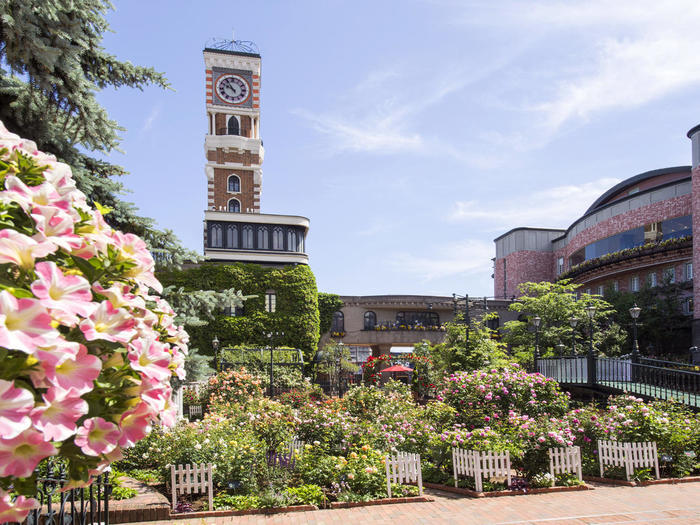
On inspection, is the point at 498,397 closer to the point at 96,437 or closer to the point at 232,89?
the point at 96,437

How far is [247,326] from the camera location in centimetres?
3297

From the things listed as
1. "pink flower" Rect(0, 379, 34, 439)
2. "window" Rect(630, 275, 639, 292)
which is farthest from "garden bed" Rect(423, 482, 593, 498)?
"window" Rect(630, 275, 639, 292)

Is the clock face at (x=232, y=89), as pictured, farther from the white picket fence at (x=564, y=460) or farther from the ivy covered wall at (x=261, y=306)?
the white picket fence at (x=564, y=460)

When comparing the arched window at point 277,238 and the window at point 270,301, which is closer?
the window at point 270,301

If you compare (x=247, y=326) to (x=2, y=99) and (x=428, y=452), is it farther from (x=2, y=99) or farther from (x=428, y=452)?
(x=2, y=99)

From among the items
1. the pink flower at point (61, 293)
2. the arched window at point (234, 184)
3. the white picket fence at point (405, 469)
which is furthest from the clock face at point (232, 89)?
the pink flower at point (61, 293)

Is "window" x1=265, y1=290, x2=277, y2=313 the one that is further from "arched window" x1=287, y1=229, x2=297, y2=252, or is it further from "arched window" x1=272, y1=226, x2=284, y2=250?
"arched window" x1=287, y1=229, x2=297, y2=252

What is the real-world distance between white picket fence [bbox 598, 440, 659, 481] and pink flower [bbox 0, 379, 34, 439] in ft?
41.3

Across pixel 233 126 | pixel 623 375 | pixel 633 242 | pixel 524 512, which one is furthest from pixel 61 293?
pixel 233 126

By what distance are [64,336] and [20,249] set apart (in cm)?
27

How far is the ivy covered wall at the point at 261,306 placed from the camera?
3247 centimetres

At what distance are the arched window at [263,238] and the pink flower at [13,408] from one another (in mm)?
34901

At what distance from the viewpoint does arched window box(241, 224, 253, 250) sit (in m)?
35.7

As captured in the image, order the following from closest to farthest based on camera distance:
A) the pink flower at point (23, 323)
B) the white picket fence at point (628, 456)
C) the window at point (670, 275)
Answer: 1. the pink flower at point (23, 323)
2. the white picket fence at point (628, 456)
3. the window at point (670, 275)
